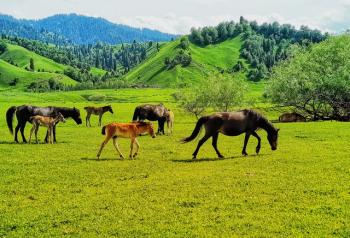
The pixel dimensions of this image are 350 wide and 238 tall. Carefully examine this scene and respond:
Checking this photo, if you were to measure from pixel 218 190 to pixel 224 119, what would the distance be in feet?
27.8

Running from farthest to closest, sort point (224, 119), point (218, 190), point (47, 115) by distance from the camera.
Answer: point (47, 115)
point (224, 119)
point (218, 190)

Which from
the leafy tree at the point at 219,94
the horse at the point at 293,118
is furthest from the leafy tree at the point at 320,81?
the leafy tree at the point at 219,94

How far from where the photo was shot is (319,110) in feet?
203

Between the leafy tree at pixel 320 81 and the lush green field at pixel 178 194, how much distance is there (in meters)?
32.0

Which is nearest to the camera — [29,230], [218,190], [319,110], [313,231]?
[313,231]

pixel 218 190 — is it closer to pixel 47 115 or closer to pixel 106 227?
pixel 106 227

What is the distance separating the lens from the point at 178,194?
52.3 ft

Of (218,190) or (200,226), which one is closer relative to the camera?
(200,226)

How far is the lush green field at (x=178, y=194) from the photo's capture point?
1258 cm

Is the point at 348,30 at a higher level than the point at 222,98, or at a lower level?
higher

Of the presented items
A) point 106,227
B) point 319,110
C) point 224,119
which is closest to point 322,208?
point 106,227

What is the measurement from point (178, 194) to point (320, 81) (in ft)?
152

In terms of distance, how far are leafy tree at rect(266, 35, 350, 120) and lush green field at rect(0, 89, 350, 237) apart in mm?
32014

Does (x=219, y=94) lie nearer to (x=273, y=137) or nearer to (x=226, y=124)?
(x=273, y=137)
